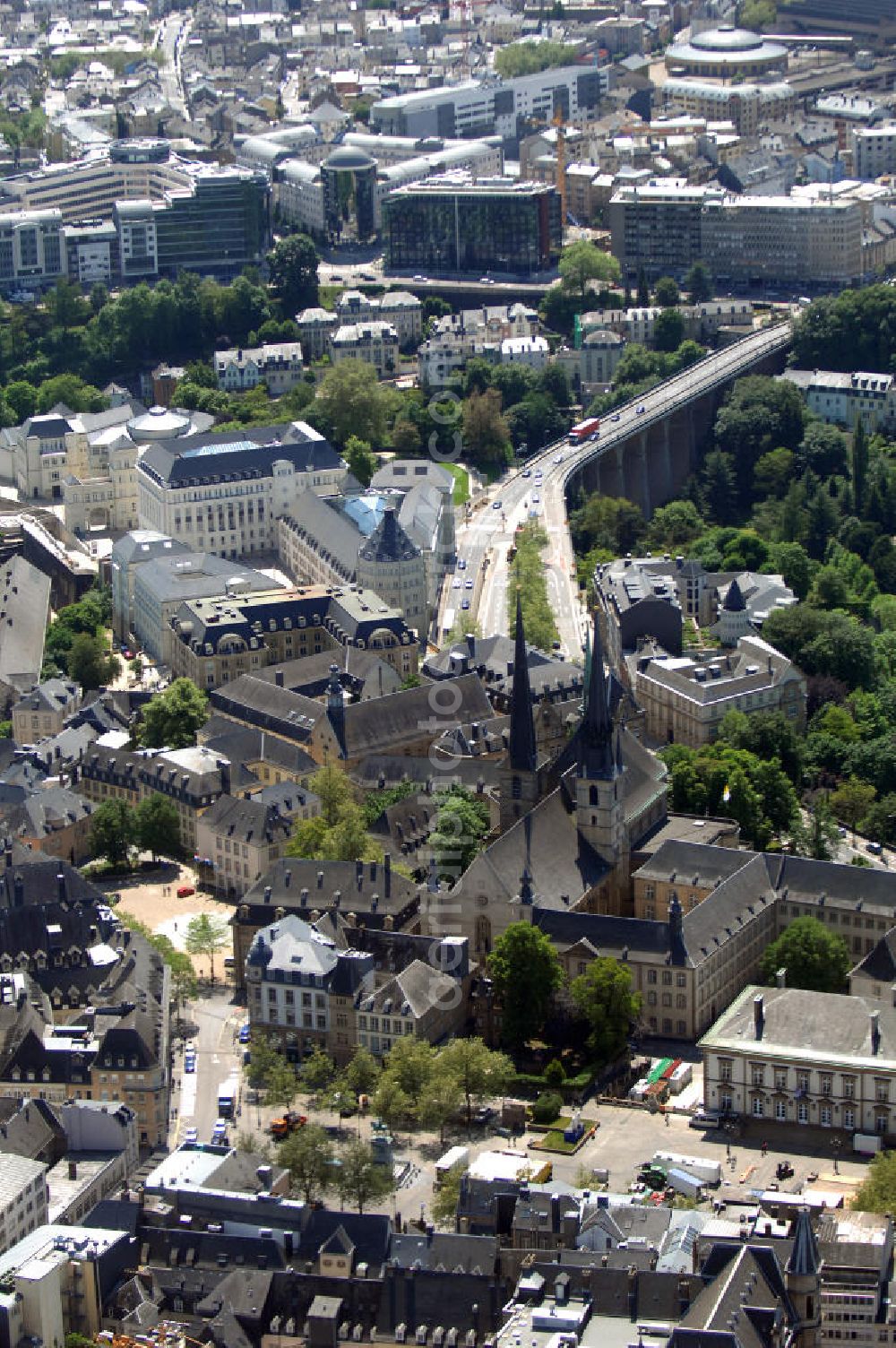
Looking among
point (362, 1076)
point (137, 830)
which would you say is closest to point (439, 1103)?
point (362, 1076)

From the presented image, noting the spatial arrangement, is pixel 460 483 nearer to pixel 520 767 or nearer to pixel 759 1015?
pixel 520 767

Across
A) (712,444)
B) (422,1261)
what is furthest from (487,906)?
(712,444)

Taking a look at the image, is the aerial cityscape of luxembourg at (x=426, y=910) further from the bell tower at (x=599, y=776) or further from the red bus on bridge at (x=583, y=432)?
the red bus on bridge at (x=583, y=432)

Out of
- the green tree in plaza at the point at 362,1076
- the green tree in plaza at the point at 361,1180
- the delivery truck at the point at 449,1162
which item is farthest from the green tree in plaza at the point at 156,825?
the green tree in plaza at the point at 361,1180

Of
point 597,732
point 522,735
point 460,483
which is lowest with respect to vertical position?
point 460,483

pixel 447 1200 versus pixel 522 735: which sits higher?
pixel 522 735

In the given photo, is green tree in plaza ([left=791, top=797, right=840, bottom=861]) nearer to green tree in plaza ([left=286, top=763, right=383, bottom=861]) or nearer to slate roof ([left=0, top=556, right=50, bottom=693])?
green tree in plaza ([left=286, top=763, right=383, bottom=861])
